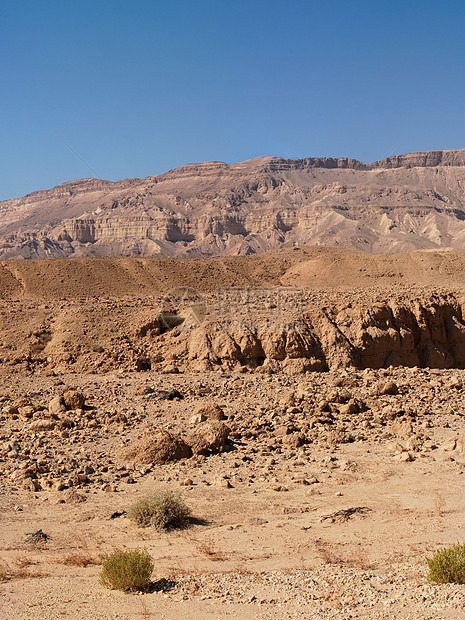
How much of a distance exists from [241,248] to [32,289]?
268 ft

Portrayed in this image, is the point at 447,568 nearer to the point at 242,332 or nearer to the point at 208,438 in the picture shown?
the point at 208,438

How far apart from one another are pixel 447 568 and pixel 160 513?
3662 millimetres

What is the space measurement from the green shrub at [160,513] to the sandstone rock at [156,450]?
6.93 feet

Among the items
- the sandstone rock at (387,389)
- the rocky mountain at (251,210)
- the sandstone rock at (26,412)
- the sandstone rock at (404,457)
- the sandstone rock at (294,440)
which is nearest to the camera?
the sandstone rock at (404,457)

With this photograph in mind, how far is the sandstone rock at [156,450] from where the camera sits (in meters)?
10.5

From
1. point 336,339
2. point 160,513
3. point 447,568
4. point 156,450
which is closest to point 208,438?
point 156,450

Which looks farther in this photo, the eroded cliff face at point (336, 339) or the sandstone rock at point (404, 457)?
the eroded cliff face at point (336, 339)

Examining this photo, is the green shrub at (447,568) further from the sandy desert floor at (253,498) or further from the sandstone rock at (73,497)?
the sandstone rock at (73,497)

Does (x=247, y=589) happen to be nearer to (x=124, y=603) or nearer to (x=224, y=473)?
(x=124, y=603)

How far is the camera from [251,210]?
461ft

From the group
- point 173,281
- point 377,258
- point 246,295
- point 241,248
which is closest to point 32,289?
point 173,281

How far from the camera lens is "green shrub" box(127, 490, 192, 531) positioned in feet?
26.7

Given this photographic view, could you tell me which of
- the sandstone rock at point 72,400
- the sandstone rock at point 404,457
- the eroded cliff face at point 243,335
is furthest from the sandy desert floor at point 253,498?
the eroded cliff face at point 243,335

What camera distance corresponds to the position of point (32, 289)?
34.2 m
